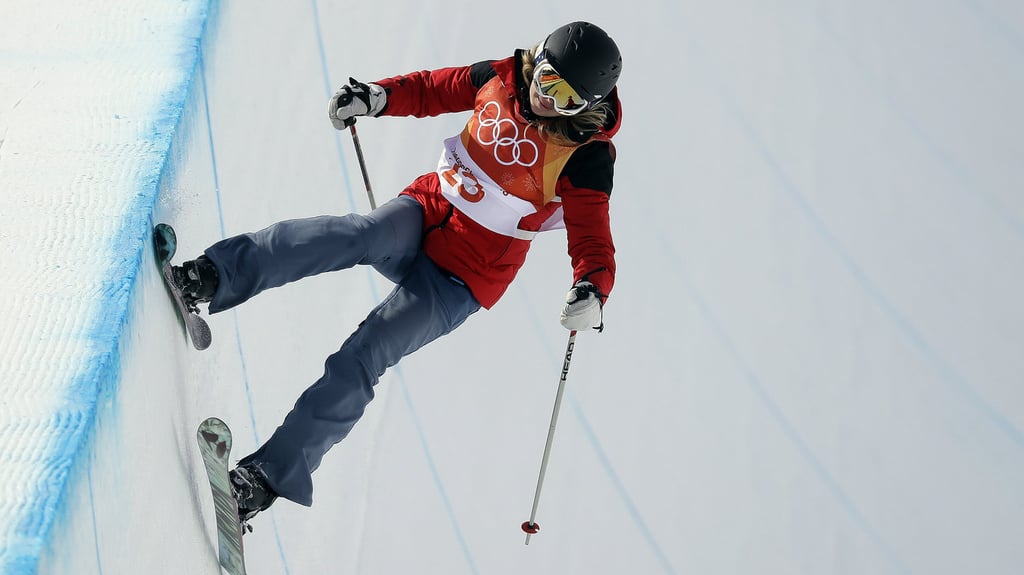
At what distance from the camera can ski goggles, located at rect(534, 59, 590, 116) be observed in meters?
2.34

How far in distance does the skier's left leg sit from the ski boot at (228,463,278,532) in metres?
0.01

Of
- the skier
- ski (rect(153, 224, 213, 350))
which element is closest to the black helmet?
the skier

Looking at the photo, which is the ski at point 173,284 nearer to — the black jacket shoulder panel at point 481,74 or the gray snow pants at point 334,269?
the gray snow pants at point 334,269

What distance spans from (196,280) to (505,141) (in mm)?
769

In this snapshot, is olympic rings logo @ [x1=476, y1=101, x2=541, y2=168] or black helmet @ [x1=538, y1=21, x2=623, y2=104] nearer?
black helmet @ [x1=538, y1=21, x2=623, y2=104]

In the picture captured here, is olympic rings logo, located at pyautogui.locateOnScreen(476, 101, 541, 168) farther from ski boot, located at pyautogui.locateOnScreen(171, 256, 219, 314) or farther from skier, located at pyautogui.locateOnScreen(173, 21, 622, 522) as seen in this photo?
ski boot, located at pyautogui.locateOnScreen(171, 256, 219, 314)

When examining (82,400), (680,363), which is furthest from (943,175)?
(82,400)

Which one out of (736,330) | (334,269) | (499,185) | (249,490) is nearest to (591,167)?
(499,185)

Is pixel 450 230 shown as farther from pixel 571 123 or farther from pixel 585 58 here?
pixel 585 58

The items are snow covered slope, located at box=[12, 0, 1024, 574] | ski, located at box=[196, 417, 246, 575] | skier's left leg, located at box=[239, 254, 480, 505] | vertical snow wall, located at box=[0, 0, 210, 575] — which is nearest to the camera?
vertical snow wall, located at box=[0, 0, 210, 575]

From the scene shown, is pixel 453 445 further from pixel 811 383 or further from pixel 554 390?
pixel 811 383

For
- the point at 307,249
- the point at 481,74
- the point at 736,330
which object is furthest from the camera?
the point at 736,330

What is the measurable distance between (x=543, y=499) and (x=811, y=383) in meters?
0.95

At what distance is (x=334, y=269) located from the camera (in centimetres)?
237
